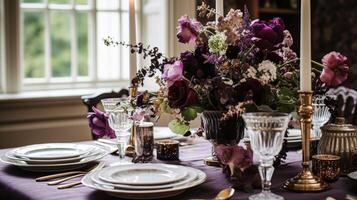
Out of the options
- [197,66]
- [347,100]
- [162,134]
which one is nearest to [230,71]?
[197,66]

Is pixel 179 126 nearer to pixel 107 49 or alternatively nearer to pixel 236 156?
pixel 236 156

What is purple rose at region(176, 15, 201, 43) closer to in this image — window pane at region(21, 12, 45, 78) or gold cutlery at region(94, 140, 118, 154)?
gold cutlery at region(94, 140, 118, 154)

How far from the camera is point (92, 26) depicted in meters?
3.52

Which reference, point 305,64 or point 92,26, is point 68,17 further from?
point 305,64

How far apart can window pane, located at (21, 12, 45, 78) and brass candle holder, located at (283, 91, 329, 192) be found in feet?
7.41

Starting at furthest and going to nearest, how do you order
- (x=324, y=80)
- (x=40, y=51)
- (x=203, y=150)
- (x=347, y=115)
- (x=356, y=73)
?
(x=356, y=73) → (x=40, y=51) → (x=347, y=115) → (x=203, y=150) → (x=324, y=80)

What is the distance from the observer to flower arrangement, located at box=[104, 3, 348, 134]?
152 cm

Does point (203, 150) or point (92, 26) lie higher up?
point (92, 26)

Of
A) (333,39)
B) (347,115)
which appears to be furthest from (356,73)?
(347,115)

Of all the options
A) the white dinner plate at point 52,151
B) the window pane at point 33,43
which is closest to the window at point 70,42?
the window pane at point 33,43

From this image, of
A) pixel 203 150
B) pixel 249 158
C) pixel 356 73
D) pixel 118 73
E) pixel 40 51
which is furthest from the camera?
pixel 356 73

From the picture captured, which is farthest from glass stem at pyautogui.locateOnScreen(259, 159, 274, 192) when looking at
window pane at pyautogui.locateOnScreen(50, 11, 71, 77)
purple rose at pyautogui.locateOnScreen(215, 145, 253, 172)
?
window pane at pyautogui.locateOnScreen(50, 11, 71, 77)

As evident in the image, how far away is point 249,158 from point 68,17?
2.32 meters

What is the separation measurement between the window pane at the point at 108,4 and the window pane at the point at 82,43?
0.36ft
